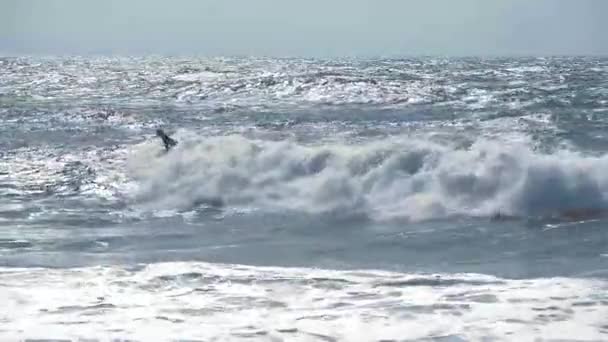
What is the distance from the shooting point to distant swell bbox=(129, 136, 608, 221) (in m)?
12.8

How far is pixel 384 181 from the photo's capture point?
1421 centimetres

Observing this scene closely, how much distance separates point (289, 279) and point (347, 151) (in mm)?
7866

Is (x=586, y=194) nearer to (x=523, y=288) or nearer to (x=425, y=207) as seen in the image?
(x=425, y=207)

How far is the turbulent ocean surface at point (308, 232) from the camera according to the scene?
6.85 m

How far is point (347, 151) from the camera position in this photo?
15977mm

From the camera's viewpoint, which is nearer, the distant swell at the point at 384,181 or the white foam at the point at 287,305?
the white foam at the point at 287,305

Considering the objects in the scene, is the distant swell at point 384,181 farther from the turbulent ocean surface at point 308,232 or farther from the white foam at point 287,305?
the white foam at point 287,305

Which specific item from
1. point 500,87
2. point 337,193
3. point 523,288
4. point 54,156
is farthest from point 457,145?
point 500,87

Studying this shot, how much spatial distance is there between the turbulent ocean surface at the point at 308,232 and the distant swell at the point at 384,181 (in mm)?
44

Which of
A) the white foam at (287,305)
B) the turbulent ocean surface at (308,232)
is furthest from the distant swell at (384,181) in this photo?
the white foam at (287,305)

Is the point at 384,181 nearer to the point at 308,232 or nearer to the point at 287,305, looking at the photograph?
the point at 308,232

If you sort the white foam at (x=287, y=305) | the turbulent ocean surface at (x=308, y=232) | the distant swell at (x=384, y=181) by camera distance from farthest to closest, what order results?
the distant swell at (x=384, y=181)
the turbulent ocean surface at (x=308, y=232)
the white foam at (x=287, y=305)

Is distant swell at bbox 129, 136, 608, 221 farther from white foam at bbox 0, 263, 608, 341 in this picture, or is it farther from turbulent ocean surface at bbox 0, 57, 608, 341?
white foam at bbox 0, 263, 608, 341

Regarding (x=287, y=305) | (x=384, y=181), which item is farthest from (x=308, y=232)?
(x=287, y=305)
